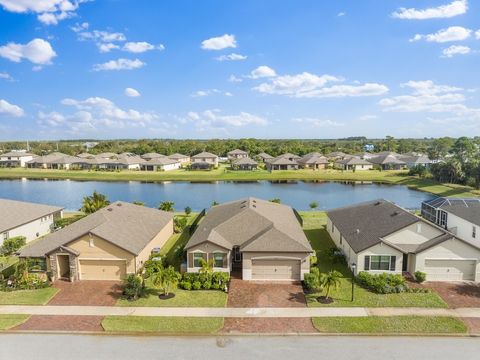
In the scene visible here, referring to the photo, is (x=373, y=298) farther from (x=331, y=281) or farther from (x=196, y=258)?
(x=196, y=258)

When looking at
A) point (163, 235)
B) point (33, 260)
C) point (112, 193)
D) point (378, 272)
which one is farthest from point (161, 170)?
point (378, 272)

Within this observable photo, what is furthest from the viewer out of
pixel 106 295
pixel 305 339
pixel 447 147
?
pixel 447 147

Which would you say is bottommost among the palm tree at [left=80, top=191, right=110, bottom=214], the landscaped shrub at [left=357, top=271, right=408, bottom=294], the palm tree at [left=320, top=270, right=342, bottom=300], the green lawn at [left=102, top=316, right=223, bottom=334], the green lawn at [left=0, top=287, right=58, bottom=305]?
the green lawn at [left=0, top=287, right=58, bottom=305]

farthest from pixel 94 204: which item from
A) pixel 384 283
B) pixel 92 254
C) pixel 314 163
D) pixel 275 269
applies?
pixel 314 163

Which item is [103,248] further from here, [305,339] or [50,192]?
[50,192]

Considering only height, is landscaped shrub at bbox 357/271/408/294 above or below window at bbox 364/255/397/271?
below

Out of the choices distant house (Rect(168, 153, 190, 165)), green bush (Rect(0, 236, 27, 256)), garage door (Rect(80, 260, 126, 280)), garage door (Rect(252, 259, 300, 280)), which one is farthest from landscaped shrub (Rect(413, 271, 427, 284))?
distant house (Rect(168, 153, 190, 165))

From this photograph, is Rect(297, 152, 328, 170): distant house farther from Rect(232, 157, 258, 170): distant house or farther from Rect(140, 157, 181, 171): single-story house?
Rect(140, 157, 181, 171): single-story house

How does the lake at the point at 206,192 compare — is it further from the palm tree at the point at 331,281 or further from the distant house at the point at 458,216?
the palm tree at the point at 331,281
